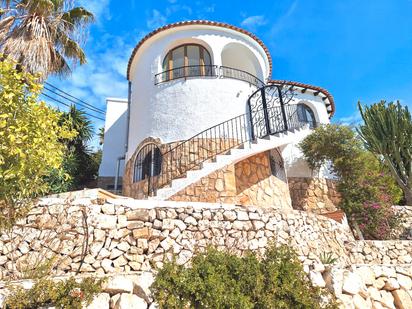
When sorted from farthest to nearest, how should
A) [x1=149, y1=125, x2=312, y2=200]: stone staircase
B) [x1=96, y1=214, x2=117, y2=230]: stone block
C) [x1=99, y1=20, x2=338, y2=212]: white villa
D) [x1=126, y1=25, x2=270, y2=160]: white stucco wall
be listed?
[x1=126, y1=25, x2=270, y2=160]: white stucco wall
[x1=99, y1=20, x2=338, y2=212]: white villa
[x1=149, y1=125, x2=312, y2=200]: stone staircase
[x1=96, y1=214, x2=117, y2=230]: stone block

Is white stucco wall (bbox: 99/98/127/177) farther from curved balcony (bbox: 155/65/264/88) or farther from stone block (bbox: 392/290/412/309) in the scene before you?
stone block (bbox: 392/290/412/309)

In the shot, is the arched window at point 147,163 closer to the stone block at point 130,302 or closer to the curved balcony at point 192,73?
the curved balcony at point 192,73

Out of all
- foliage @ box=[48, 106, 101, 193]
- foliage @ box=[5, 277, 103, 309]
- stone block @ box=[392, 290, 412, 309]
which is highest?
foliage @ box=[48, 106, 101, 193]

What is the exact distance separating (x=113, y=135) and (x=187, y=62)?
6.45m

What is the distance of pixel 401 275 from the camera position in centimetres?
515

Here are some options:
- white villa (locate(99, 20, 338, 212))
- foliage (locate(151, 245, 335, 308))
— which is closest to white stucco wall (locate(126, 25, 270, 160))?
white villa (locate(99, 20, 338, 212))

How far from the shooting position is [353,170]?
11.1 metres

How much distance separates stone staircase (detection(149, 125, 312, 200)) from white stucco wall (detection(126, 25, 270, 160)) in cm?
Result: 198

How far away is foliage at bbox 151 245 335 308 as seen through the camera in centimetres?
372

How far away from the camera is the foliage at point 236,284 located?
12.2 ft

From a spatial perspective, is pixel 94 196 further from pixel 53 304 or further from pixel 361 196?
pixel 361 196

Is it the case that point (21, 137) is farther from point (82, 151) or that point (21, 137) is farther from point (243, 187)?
point (82, 151)

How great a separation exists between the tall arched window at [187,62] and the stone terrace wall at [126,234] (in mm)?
6669

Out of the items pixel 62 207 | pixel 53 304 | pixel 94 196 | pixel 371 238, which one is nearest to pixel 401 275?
pixel 371 238
